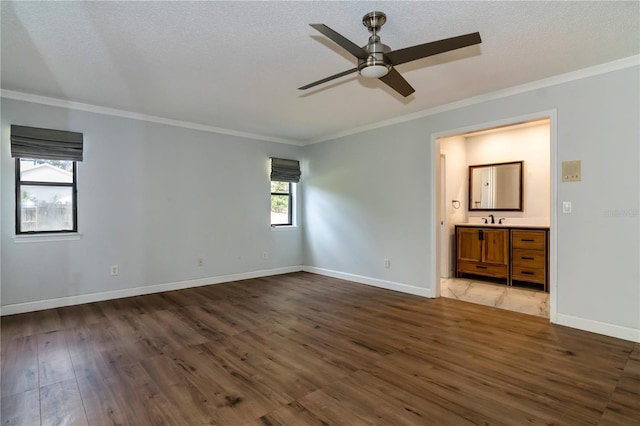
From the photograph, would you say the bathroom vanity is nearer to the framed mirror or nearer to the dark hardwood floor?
the framed mirror

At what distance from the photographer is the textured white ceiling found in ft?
7.18

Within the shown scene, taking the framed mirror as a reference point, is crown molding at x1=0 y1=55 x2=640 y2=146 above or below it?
above

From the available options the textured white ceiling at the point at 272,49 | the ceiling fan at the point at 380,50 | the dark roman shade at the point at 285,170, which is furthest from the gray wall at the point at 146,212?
the ceiling fan at the point at 380,50

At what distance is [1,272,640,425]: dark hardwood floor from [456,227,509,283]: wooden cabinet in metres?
1.59

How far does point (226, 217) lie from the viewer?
546 centimetres

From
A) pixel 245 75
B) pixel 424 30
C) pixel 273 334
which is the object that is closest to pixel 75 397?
pixel 273 334

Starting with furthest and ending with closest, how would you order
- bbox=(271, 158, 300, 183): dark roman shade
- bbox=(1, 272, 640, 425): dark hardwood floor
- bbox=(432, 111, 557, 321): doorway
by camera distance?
bbox=(271, 158, 300, 183): dark roman shade → bbox=(432, 111, 557, 321): doorway → bbox=(1, 272, 640, 425): dark hardwood floor

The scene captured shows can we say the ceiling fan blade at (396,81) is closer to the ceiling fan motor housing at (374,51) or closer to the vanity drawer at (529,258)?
the ceiling fan motor housing at (374,51)

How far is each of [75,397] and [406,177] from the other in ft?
13.8

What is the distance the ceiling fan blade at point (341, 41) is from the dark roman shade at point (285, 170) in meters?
3.97

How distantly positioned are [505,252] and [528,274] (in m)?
0.44

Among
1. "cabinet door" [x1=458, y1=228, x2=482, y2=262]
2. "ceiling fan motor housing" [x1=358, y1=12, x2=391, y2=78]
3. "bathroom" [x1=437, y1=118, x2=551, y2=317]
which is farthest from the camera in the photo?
"cabinet door" [x1=458, y1=228, x2=482, y2=262]

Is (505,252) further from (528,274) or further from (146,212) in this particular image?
(146,212)

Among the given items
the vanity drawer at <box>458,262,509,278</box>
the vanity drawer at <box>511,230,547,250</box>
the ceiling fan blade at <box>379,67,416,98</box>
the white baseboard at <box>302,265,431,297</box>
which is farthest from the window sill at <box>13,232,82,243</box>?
the vanity drawer at <box>511,230,547,250</box>
